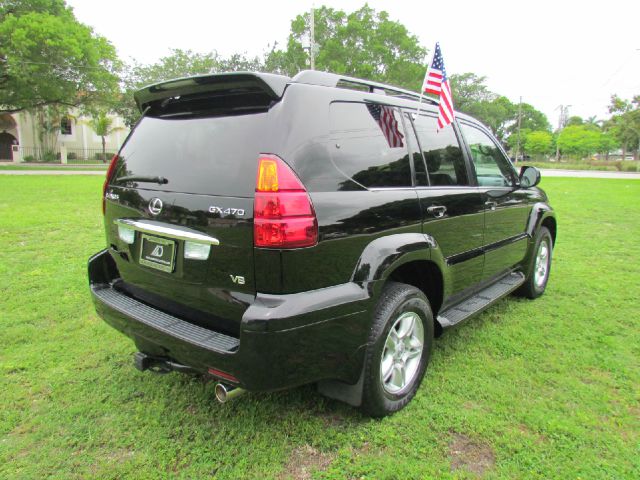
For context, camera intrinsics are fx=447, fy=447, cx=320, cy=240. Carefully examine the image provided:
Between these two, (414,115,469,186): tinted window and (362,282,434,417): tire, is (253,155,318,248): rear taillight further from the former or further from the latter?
(414,115,469,186): tinted window

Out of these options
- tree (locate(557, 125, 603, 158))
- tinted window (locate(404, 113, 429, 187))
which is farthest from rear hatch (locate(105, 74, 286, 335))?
tree (locate(557, 125, 603, 158))

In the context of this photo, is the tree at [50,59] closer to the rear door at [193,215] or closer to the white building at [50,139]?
the white building at [50,139]

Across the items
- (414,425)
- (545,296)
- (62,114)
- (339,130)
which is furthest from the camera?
(62,114)

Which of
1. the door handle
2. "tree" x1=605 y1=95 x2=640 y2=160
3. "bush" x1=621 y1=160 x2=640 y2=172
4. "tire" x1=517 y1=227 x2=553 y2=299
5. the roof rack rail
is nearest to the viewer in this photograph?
the roof rack rail

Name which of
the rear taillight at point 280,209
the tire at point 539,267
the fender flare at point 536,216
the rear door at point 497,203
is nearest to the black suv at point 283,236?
the rear taillight at point 280,209

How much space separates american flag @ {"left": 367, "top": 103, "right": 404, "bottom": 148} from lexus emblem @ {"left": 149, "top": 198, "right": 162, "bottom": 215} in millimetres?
1315

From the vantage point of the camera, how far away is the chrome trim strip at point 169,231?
219 cm

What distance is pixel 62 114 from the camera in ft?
128

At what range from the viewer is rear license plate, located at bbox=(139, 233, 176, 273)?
2.35 metres

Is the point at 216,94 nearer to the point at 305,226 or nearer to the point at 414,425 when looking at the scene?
the point at 305,226

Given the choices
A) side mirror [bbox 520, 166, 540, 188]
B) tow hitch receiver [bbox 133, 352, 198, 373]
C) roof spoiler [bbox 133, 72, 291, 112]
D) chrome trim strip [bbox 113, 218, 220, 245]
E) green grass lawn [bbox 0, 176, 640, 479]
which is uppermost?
roof spoiler [bbox 133, 72, 291, 112]

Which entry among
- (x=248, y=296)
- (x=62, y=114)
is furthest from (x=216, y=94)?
(x=62, y=114)

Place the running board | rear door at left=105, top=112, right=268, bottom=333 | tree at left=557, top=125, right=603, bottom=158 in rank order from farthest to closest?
1. tree at left=557, top=125, right=603, bottom=158
2. the running board
3. rear door at left=105, top=112, right=268, bottom=333

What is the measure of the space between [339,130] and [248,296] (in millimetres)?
999
